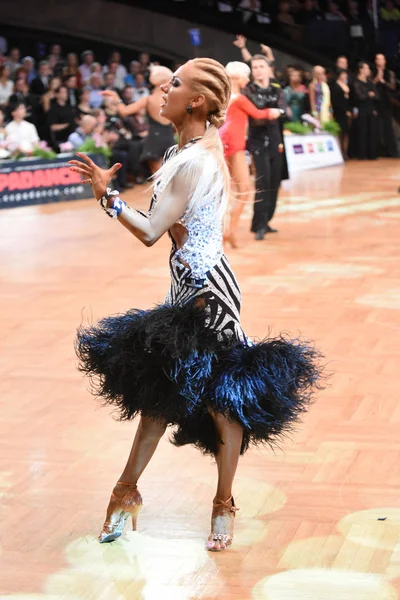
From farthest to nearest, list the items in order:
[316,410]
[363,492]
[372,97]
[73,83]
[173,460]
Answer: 1. [372,97]
2. [73,83]
3. [316,410]
4. [173,460]
5. [363,492]

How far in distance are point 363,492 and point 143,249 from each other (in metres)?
5.92

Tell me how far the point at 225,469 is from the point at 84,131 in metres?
11.5

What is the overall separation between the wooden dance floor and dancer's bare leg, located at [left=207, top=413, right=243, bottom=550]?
0.22ft

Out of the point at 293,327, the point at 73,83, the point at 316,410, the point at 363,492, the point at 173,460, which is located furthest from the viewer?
the point at 73,83

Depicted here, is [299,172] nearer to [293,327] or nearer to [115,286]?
[115,286]

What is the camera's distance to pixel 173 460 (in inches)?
171

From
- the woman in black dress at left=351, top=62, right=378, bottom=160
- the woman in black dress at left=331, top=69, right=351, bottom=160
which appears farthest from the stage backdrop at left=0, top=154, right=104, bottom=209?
the woman in black dress at left=351, top=62, right=378, bottom=160

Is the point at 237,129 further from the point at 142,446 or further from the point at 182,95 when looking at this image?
the point at 142,446

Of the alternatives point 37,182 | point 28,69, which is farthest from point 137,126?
point 37,182

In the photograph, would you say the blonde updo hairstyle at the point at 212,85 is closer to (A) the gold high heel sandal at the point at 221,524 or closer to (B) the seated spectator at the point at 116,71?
(A) the gold high heel sandal at the point at 221,524

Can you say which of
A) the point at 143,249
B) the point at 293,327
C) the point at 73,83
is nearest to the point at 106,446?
the point at 293,327

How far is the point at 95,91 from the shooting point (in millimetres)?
16484

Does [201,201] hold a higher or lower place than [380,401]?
higher

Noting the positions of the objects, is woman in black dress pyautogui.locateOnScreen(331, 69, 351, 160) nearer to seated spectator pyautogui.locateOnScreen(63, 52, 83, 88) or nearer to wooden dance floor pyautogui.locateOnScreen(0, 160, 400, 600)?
seated spectator pyautogui.locateOnScreen(63, 52, 83, 88)
